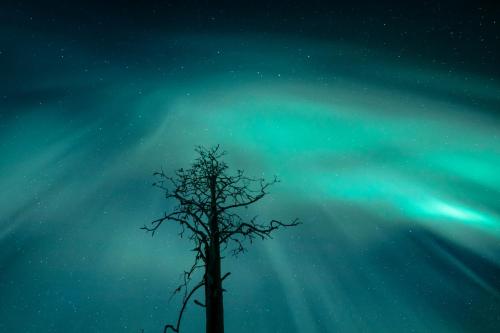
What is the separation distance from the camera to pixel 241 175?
9023 millimetres

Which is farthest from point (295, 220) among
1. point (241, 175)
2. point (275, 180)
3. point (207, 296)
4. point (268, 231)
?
point (207, 296)

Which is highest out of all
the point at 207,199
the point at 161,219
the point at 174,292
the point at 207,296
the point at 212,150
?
the point at 212,150

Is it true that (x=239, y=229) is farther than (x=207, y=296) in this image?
Yes

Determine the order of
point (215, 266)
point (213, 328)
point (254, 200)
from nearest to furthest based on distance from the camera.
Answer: point (213, 328)
point (215, 266)
point (254, 200)

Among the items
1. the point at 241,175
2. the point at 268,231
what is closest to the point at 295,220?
the point at 268,231

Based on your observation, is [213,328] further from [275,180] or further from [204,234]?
[275,180]

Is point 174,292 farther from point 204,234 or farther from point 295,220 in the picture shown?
point 295,220

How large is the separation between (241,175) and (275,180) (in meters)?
0.98

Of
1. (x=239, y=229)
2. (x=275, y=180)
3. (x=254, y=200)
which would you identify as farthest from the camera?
(x=275, y=180)

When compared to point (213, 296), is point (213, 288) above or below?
above

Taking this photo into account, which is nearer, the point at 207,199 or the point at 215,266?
the point at 215,266

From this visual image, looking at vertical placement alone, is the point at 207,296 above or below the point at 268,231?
below

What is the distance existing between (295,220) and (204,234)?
7.80 ft

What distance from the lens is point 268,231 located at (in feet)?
25.6
